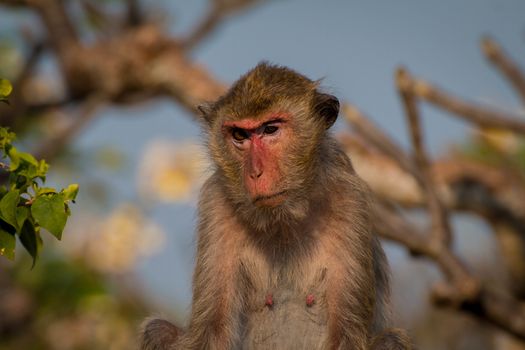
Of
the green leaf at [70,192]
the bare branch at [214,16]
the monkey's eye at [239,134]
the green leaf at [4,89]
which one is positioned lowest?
the green leaf at [70,192]

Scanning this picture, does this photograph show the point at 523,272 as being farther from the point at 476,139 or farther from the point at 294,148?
the point at 294,148

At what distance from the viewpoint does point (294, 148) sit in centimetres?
563

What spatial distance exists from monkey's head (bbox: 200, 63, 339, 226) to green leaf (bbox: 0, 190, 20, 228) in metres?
1.76

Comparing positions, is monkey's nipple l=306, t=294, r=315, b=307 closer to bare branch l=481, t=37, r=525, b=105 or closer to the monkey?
the monkey

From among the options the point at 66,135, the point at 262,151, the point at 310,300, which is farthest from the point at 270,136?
the point at 66,135

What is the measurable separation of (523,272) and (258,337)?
6017 mm

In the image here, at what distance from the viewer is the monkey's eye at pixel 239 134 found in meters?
5.66

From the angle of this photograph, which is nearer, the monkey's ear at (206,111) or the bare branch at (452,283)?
the monkey's ear at (206,111)

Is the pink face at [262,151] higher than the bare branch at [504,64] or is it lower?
lower

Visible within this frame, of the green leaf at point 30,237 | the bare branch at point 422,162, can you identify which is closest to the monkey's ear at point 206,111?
the green leaf at point 30,237

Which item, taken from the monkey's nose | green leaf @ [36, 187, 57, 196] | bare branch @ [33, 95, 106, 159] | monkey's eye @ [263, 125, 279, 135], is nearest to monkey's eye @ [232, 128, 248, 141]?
monkey's eye @ [263, 125, 279, 135]

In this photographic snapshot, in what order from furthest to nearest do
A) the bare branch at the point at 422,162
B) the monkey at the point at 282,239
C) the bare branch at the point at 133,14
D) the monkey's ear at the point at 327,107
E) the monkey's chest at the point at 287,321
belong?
the bare branch at the point at 133,14, the bare branch at the point at 422,162, the monkey's ear at the point at 327,107, the monkey's chest at the point at 287,321, the monkey at the point at 282,239

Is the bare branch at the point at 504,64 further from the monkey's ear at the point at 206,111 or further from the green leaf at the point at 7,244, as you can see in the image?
the green leaf at the point at 7,244

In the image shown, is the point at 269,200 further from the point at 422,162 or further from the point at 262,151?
the point at 422,162
